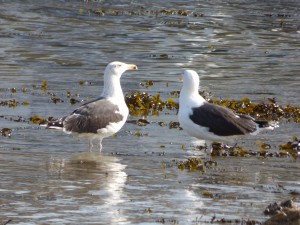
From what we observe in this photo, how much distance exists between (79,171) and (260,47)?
607 inches

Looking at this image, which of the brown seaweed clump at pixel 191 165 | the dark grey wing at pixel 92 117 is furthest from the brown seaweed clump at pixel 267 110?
the brown seaweed clump at pixel 191 165

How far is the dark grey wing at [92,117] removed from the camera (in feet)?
38.4

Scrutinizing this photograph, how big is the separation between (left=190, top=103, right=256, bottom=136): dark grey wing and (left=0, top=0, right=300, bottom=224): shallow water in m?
0.42

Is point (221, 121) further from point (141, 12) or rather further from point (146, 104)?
point (141, 12)

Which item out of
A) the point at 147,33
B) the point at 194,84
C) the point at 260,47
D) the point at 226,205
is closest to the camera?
the point at 226,205

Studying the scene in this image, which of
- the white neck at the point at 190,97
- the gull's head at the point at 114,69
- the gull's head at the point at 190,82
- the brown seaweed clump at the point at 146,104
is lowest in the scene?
the brown seaweed clump at the point at 146,104

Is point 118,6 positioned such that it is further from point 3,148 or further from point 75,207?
point 75,207

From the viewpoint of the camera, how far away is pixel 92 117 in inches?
469

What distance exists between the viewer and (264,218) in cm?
823

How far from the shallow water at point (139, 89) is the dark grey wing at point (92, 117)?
362mm

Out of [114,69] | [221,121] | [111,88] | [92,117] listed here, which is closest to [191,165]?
[221,121]

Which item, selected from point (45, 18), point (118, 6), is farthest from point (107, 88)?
point (118, 6)

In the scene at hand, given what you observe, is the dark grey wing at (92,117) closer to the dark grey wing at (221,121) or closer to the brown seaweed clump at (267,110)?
the dark grey wing at (221,121)

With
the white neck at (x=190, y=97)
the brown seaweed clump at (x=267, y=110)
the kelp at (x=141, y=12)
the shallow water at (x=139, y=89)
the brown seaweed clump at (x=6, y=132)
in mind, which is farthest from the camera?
the kelp at (x=141, y=12)
